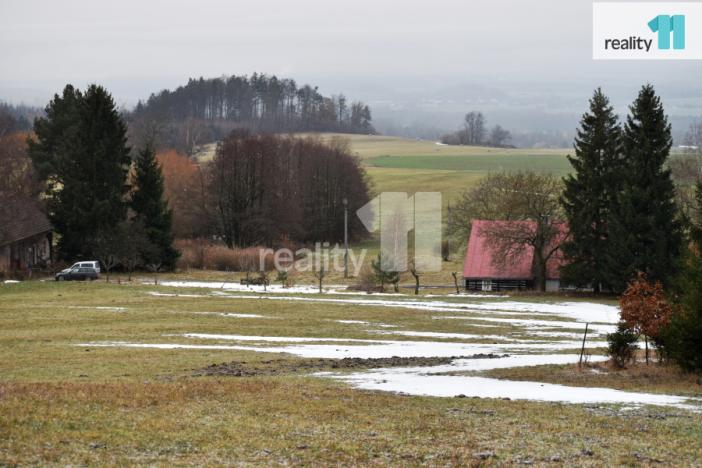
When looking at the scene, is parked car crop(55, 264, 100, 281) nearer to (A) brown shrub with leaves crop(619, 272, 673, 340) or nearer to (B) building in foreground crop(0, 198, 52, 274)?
(B) building in foreground crop(0, 198, 52, 274)

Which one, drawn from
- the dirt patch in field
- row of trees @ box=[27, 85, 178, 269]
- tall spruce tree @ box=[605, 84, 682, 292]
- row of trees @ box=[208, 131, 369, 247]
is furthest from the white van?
the dirt patch in field

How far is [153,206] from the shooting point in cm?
8100

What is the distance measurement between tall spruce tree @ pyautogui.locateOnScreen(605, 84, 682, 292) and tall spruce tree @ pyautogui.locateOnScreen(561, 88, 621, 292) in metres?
1.56

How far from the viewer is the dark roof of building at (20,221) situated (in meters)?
73.9

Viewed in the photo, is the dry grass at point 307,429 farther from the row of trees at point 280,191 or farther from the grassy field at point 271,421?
the row of trees at point 280,191

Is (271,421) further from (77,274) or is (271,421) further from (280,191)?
(280,191)

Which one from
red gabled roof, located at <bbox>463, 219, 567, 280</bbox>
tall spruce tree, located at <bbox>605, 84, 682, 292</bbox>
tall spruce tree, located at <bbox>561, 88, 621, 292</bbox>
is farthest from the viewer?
red gabled roof, located at <bbox>463, 219, 567, 280</bbox>

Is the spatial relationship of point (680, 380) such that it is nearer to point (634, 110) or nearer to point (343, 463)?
point (343, 463)

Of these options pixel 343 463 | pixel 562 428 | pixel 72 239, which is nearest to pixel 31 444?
pixel 343 463

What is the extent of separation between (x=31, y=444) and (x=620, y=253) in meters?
54.6

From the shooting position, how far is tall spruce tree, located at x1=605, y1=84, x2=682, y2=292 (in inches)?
2584

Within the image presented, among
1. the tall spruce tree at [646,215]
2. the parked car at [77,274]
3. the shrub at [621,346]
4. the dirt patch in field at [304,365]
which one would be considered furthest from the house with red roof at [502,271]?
the shrub at [621,346]

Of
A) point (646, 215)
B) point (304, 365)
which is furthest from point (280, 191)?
point (304, 365)

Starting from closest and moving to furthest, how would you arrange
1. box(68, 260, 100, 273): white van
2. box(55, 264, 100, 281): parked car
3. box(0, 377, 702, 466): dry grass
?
1. box(0, 377, 702, 466): dry grass
2. box(55, 264, 100, 281): parked car
3. box(68, 260, 100, 273): white van
